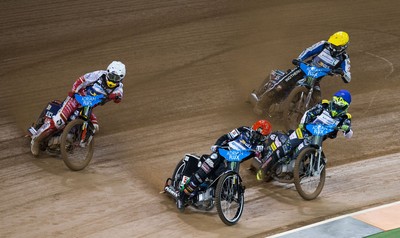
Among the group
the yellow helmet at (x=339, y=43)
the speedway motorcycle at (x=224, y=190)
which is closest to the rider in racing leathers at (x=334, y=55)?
the yellow helmet at (x=339, y=43)

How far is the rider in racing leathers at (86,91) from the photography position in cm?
1542

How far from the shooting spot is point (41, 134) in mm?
15555

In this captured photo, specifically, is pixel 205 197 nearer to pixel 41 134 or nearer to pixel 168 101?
pixel 41 134

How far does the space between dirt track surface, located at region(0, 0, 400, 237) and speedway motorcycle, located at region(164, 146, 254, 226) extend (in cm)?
21

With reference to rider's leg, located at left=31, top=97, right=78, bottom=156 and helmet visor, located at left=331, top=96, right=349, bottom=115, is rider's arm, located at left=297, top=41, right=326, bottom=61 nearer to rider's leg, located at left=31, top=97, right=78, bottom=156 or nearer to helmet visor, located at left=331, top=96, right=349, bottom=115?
helmet visor, located at left=331, top=96, right=349, bottom=115

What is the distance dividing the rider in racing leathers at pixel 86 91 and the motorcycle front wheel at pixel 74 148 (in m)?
0.36

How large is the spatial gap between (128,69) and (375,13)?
813 cm

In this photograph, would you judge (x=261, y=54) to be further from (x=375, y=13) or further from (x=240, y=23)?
(x=375, y=13)

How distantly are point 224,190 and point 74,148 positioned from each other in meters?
3.46

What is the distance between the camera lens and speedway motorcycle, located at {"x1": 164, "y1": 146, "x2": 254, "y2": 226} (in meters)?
13.3

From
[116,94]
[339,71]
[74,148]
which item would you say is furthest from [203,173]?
[339,71]

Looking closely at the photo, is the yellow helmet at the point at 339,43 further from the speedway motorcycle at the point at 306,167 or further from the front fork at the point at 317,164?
the front fork at the point at 317,164

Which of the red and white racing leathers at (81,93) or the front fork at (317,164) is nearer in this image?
the front fork at (317,164)

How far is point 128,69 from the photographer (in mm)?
20078
